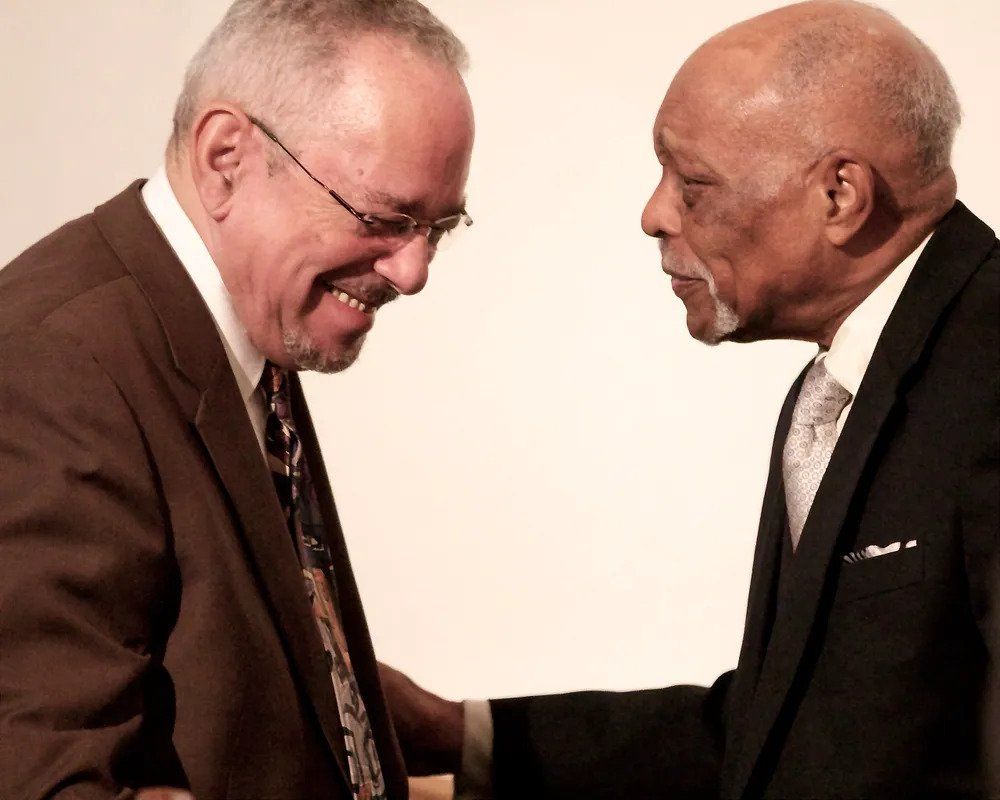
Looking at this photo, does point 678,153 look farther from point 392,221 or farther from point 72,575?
point 72,575

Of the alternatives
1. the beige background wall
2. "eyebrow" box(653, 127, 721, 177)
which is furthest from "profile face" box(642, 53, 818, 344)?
the beige background wall

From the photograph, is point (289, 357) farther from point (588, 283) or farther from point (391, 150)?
point (588, 283)

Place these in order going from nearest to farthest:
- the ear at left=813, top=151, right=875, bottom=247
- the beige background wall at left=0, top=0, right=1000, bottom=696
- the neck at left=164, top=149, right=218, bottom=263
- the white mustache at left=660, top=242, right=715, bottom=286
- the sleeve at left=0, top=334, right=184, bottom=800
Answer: the sleeve at left=0, top=334, right=184, bottom=800 → the neck at left=164, top=149, right=218, bottom=263 → the ear at left=813, top=151, right=875, bottom=247 → the white mustache at left=660, top=242, right=715, bottom=286 → the beige background wall at left=0, top=0, right=1000, bottom=696

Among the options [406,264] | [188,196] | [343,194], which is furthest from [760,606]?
[188,196]

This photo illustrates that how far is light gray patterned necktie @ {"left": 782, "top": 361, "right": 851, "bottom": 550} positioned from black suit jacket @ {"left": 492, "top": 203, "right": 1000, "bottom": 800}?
9cm

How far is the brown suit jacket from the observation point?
1.27m

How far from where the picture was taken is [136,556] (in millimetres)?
1324

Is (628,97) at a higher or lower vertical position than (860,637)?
higher

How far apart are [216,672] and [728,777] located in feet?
2.33

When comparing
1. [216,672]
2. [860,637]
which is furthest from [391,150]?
[860,637]

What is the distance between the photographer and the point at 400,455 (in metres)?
3.14

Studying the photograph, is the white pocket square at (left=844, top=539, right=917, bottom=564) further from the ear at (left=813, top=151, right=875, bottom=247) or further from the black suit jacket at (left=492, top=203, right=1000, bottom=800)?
the ear at (left=813, top=151, right=875, bottom=247)

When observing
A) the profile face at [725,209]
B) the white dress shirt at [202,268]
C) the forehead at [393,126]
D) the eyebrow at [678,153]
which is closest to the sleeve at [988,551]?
the profile face at [725,209]

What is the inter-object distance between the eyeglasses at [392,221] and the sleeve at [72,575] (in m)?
0.34
